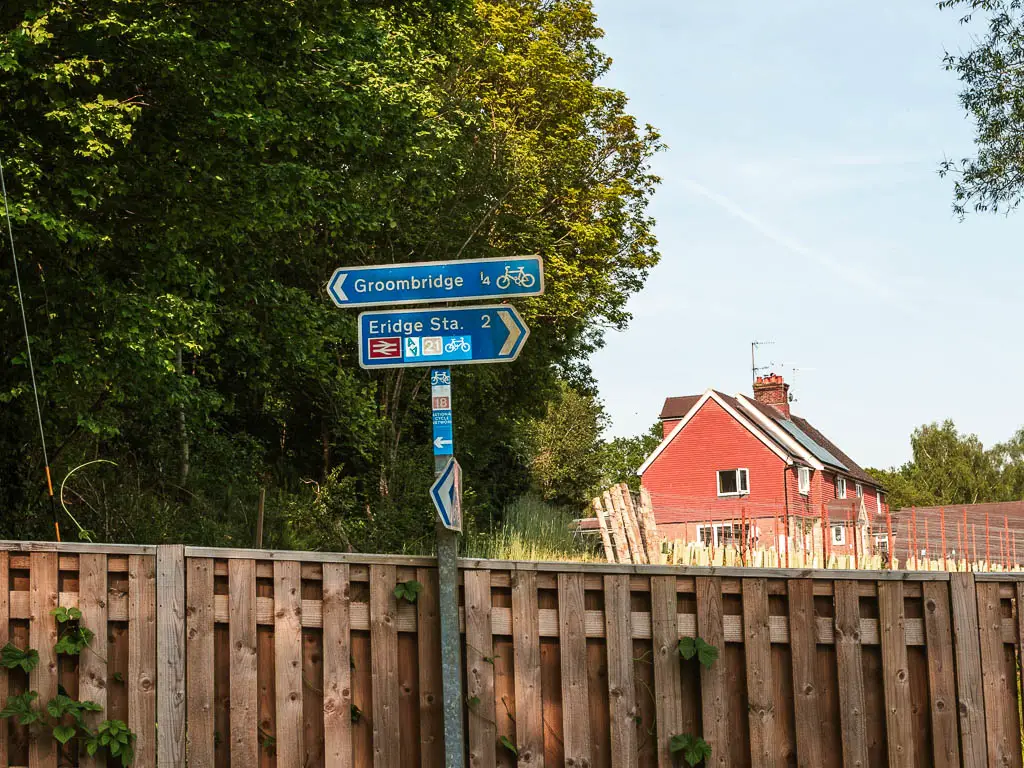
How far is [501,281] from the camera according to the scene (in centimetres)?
596

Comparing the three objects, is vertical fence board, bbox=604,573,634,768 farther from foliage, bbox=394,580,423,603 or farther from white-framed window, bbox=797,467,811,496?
white-framed window, bbox=797,467,811,496

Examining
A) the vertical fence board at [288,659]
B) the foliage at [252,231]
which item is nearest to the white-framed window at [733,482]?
the foliage at [252,231]

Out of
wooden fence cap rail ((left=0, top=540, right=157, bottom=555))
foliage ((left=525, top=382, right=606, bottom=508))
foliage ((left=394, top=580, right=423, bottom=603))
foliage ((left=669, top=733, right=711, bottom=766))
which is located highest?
foliage ((left=525, top=382, right=606, bottom=508))

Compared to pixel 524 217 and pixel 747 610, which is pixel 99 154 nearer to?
pixel 747 610

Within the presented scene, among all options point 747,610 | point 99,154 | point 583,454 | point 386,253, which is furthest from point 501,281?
point 583,454

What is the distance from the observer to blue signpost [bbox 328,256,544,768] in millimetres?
5715

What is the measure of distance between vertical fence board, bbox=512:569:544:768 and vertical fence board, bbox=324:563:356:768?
0.56m

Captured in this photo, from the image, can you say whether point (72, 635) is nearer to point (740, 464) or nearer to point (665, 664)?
point (665, 664)

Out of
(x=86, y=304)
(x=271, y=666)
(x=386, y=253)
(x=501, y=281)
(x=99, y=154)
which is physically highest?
(x=386, y=253)

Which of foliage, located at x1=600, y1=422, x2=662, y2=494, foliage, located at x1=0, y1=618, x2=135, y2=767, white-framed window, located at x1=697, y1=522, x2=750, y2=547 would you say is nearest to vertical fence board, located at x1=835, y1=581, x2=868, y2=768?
foliage, located at x1=0, y1=618, x2=135, y2=767

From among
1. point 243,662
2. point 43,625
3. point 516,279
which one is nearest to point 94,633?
point 43,625

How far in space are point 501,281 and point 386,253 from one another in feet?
80.5

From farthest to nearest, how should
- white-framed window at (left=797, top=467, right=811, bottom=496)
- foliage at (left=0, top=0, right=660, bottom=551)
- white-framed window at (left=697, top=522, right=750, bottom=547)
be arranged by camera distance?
white-framed window at (left=797, top=467, right=811, bottom=496), white-framed window at (left=697, top=522, right=750, bottom=547), foliage at (left=0, top=0, right=660, bottom=551)

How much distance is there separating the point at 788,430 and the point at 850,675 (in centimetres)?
4944
